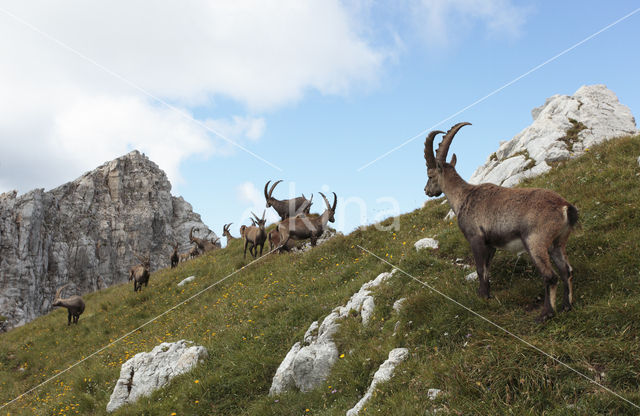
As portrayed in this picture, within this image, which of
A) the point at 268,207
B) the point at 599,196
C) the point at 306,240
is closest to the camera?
the point at 599,196

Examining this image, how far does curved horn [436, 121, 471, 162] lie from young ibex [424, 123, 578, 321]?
0.03 meters

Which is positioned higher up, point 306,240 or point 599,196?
point 306,240

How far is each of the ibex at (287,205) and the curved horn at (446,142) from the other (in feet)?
48.6

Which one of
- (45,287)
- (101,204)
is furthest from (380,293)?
(101,204)

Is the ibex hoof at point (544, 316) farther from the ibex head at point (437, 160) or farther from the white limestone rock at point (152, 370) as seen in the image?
the white limestone rock at point (152, 370)

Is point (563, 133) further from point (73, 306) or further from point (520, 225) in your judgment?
point (73, 306)

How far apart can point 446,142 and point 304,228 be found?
11.3 meters

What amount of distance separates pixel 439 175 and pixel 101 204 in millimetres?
97147

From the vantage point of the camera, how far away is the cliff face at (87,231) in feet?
232

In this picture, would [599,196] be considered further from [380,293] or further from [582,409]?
[582,409]

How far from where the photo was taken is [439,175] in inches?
348

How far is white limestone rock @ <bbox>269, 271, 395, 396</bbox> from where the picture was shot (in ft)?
26.4

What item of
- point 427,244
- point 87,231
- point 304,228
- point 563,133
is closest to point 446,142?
point 427,244

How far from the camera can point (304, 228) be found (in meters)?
19.2
